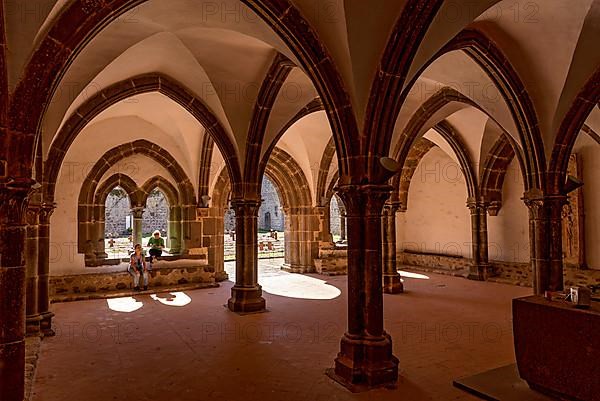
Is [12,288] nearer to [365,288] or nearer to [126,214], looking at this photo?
[365,288]

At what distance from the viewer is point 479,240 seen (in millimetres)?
11492

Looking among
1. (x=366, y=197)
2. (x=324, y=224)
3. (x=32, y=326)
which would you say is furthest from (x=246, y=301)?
(x=324, y=224)

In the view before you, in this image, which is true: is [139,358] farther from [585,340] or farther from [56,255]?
[56,255]

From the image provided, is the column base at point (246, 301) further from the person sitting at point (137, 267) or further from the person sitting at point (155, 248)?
the person sitting at point (155, 248)

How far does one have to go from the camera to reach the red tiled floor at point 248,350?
396 cm

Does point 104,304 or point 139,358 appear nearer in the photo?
point 139,358

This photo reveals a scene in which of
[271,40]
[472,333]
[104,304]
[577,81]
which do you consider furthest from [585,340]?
[104,304]

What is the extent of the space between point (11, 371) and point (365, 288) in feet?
10.2

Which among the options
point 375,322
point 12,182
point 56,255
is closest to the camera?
point 12,182

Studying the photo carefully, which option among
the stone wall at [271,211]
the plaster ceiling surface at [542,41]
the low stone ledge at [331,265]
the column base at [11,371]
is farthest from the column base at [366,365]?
the stone wall at [271,211]

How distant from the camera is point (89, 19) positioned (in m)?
3.42

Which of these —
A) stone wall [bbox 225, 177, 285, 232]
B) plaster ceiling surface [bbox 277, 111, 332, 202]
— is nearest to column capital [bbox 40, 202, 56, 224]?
plaster ceiling surface [bbox 277, 111, 332, 202]

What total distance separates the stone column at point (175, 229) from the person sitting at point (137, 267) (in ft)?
8.61

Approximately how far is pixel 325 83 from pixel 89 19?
231cm
